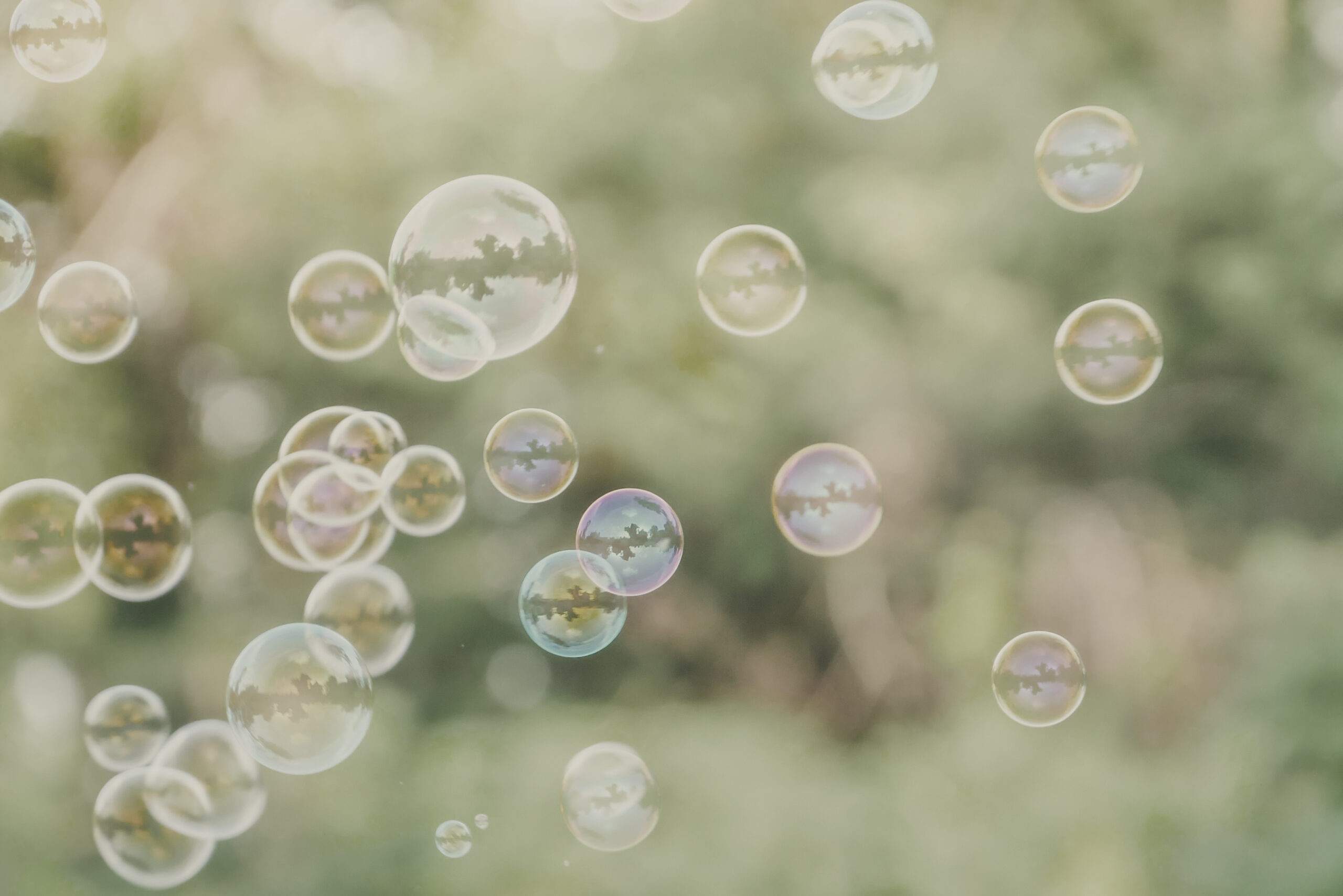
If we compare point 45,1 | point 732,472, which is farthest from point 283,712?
point 732,472

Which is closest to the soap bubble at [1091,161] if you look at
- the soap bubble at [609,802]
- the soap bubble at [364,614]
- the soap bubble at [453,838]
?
the soap bubble at [609,802]

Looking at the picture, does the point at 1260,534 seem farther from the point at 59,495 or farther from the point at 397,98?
the point at 59,495

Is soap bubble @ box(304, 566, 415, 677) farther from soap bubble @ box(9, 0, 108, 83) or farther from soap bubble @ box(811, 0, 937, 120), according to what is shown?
soap bubble @ box(811, 0, 937, 120)

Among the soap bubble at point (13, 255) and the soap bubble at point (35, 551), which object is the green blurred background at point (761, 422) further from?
the soap bubble at point (13, 255)

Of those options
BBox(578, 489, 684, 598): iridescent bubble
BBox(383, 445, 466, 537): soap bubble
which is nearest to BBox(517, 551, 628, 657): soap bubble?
BBox(578, 489, 684, 598): iridescent bubble

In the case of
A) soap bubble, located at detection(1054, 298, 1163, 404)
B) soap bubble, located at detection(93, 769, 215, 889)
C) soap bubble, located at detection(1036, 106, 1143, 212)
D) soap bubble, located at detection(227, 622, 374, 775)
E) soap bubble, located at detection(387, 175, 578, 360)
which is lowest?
soap bubble, located at detection(93, 769, 215, 889)
